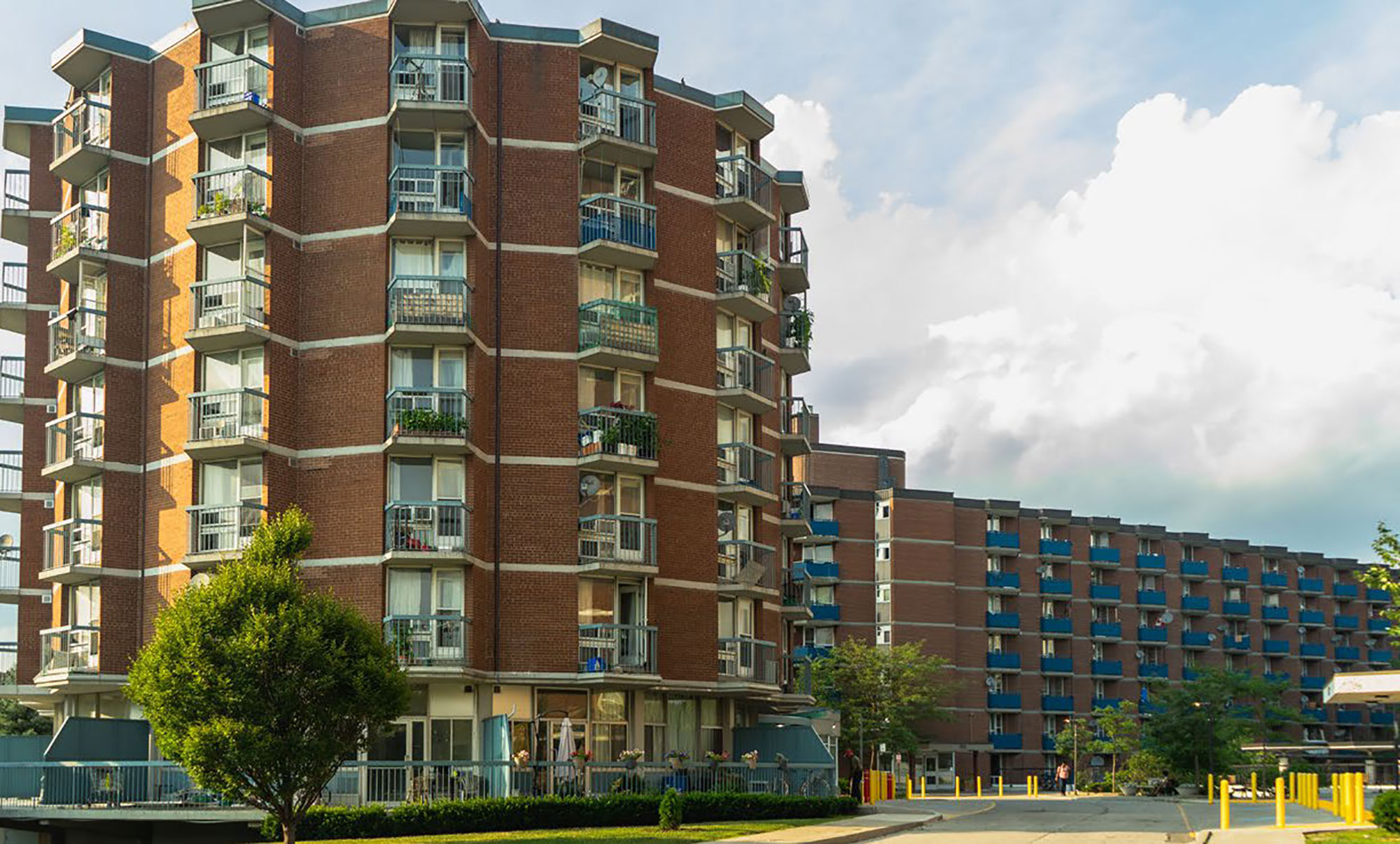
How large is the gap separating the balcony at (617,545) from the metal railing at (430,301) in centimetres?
748

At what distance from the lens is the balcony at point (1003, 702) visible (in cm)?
11363

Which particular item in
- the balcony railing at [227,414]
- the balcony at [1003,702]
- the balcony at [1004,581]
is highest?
the balcony railing at [227,414]

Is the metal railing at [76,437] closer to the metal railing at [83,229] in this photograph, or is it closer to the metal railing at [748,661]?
the metal railing at [83,229]

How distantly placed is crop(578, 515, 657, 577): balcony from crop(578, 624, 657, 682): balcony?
1.74 meters

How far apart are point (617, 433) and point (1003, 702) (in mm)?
71847

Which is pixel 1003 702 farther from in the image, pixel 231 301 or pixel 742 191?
pixel 231 301

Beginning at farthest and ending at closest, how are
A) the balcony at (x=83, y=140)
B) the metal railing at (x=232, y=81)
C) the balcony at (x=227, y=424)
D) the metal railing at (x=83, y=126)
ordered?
the metal railing at (x=83, y=126), the balcony at (x=83, y=140), the metal railing at (x=232, y=81), the balcony at (x=227, y=424)

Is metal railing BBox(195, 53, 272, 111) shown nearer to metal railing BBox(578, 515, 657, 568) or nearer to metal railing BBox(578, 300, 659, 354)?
metal railing BBox(578, 300, 659, 354)

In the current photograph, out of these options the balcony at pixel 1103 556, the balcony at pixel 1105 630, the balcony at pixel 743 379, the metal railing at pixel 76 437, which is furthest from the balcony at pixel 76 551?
the balcony at pixel 1103 556

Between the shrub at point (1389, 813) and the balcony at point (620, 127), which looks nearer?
the shrub at point (1389, 813)

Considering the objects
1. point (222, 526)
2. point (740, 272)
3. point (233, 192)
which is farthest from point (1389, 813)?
point (233, 192)

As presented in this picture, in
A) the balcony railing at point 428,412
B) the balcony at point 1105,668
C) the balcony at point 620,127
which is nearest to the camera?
the balcony railing at point 428,412

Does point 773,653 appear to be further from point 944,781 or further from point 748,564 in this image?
point 944,781

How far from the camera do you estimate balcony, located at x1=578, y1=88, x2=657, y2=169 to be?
50.9m
